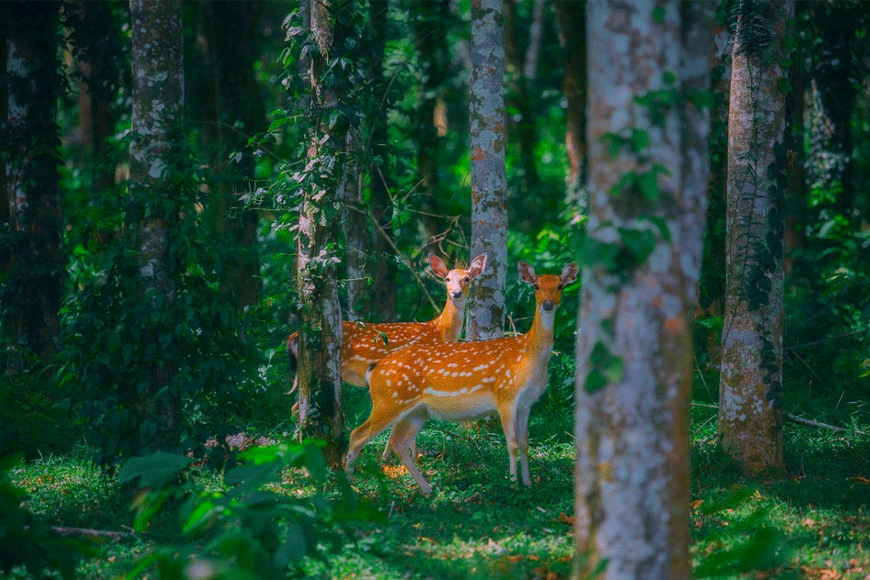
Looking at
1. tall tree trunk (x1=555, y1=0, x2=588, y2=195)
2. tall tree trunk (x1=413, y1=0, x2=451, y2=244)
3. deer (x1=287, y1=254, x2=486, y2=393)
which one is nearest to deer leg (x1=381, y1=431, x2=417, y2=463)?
deer (x1=287, y1=254, x2=486, y2=393)

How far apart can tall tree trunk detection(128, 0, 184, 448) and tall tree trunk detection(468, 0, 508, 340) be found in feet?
9.66

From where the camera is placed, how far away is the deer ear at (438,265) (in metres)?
9.70

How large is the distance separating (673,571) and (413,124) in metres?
11.3

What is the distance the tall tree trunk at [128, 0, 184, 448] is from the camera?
6773 mm

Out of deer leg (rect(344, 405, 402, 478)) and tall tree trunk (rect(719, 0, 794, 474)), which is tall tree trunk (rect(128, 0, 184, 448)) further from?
tall tree trunk (rect(719, 0, 794, 474))

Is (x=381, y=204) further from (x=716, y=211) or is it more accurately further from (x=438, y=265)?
(x=716, y=211)

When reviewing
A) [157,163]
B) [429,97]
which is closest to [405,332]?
[157,163]

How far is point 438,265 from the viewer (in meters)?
9.77

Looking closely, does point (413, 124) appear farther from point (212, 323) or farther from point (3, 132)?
point (212, 323)

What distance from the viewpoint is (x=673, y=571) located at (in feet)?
13.7

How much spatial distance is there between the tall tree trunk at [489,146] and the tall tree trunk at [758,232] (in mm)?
2357

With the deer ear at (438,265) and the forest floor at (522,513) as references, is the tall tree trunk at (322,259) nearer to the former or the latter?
the forest floor at (522,513)

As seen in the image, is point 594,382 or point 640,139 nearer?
point 640,139

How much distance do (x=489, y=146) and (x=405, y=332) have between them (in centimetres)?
210
